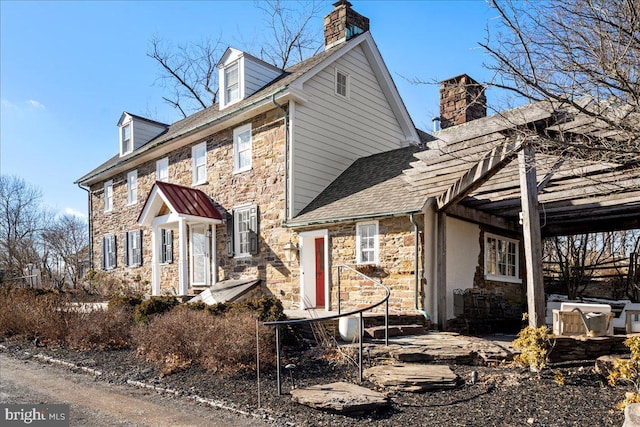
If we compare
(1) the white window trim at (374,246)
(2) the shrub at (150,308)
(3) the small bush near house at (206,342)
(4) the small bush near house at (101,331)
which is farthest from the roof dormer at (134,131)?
(3) the small bush near house at (206,342)

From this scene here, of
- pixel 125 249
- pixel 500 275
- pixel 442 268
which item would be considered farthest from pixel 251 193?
pixel 125 249

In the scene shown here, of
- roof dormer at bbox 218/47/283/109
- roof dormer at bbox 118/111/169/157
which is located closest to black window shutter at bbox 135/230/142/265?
roof dormer at bbox 118/111/169/157

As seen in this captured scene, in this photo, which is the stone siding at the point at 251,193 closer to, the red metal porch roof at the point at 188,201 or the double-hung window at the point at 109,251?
the red metal porch roof at the point at 188,201

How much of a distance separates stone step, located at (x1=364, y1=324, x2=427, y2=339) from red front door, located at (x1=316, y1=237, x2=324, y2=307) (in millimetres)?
3512

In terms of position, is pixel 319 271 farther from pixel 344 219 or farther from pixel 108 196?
pixel 108 196

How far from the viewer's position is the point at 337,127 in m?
15.1

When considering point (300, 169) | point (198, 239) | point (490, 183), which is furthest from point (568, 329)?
point (198, 239)

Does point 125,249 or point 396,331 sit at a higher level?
point 125,249

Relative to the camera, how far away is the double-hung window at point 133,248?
18.8 metres

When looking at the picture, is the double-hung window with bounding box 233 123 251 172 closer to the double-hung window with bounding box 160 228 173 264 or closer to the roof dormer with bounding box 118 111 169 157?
the double-hung window with bounding box 160 228 173 264

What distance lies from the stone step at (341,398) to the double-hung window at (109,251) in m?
16.4

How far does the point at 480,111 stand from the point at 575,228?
14.2ft

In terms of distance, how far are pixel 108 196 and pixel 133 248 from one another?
11.5ft

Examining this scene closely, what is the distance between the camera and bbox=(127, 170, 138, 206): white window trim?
19.5 m
